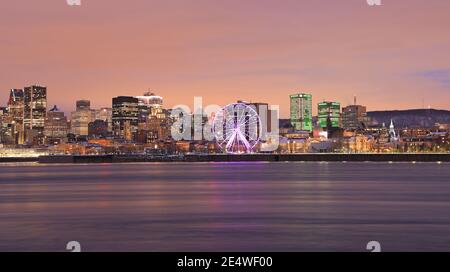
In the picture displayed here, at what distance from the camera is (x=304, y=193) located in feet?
222

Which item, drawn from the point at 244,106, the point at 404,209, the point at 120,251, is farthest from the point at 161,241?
the point at 244,106

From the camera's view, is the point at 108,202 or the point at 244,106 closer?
the point at 108,202

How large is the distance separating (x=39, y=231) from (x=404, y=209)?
2370 centimetres

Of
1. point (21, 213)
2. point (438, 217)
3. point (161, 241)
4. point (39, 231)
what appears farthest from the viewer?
point (21, 213)

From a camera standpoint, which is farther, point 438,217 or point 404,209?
point 404,209

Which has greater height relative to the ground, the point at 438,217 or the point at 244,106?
the point at 244,106

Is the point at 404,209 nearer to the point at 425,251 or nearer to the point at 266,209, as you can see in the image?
the point at 266,209
